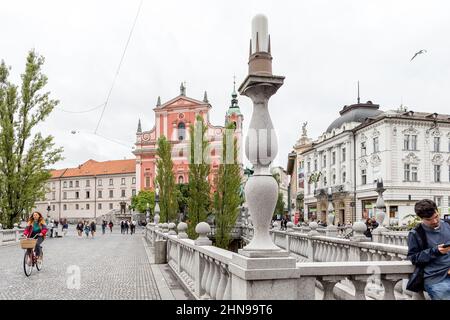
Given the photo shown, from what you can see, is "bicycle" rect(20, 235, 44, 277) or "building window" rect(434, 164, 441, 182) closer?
"bicycle" rect(20, 235, 44, 277)

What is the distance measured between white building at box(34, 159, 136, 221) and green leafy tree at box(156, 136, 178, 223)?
65.7 metres

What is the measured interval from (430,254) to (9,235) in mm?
29598

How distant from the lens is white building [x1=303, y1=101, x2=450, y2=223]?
4594 cm

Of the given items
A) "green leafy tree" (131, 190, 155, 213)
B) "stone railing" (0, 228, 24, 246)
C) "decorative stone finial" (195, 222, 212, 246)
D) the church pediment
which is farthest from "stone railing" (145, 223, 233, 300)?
the church pediment

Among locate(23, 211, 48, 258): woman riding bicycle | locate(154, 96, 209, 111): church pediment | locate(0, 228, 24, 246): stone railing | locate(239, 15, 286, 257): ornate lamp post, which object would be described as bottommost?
locate(0, 228, 24, 246): stone railing

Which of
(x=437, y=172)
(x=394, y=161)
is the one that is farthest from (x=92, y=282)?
(x=437, y=172)

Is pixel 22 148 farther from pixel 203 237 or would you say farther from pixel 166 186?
pixel 203 237

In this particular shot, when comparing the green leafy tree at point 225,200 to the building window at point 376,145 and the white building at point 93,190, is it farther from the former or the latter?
the white building at point 93,190

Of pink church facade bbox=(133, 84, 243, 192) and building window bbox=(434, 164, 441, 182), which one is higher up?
pink church facade bbox=(133, 84, 243, 192)

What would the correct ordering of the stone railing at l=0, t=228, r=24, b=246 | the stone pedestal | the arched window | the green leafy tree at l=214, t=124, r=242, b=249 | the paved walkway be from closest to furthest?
1. the stone pedestal
2. the paved walkway
3. the green leafy tree at l=214, t=124, r=242, b=249
4. the stone railing at l=0, t=228, r=24, b=246
5. the arched window

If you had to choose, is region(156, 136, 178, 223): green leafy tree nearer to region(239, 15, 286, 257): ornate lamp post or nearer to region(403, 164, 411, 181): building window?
region(403, 164, 411, 181): building window

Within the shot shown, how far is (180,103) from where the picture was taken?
7119 cm

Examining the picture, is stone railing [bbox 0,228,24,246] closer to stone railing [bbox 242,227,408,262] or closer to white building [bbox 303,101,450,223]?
stone railing [bbox 242,227,408,262]

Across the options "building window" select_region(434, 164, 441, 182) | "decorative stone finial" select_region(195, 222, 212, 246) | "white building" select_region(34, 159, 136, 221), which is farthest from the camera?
"white building" select_region(34, 159, 136, 221)
